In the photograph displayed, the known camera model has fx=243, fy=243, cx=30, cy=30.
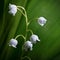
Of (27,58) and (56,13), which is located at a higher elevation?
(56,13)

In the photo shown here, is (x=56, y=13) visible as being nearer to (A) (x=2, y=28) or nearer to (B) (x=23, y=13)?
(B) (x=23, y=13)

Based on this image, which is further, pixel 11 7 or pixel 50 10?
pixel 50 10

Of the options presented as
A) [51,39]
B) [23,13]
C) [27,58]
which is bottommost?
[27,58]

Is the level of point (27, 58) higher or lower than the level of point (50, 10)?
lower

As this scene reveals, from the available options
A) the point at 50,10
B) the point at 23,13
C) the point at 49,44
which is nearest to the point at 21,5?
the point at 23,13

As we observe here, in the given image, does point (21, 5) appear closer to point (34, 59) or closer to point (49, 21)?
point (49, 21)

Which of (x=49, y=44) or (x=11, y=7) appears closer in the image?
(x=11, y=7)
